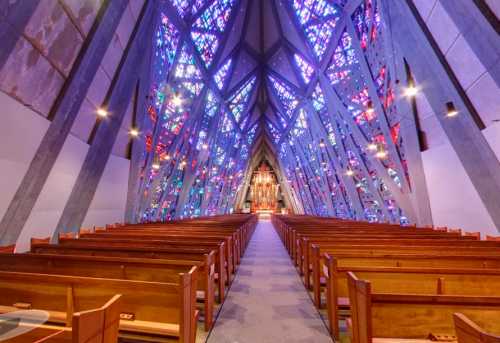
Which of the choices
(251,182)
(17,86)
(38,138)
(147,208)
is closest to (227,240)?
(38,138)

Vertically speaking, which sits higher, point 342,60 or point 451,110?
point 342,60

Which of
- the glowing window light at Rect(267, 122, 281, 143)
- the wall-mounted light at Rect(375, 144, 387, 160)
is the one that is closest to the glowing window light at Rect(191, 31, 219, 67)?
the wall-mounted light at Rect(375, 144, 387, 160)

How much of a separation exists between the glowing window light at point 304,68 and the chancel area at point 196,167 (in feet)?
1.62

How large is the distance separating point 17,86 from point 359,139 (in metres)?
8.80

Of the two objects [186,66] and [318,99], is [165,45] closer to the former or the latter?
[186,66]

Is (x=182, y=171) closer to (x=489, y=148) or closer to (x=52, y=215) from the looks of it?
(x=52, y=215)

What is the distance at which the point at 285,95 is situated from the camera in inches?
640

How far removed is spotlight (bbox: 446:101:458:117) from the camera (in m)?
4.45

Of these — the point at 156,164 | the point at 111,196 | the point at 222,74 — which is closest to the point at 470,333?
the point at 111,196

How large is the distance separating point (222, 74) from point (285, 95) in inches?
194

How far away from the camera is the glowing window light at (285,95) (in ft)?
50.4

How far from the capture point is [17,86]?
359 centimetres

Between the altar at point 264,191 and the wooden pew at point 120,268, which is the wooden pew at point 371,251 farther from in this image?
the altar at point 264,191

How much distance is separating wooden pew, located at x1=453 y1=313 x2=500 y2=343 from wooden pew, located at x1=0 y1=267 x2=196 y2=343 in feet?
4.56
